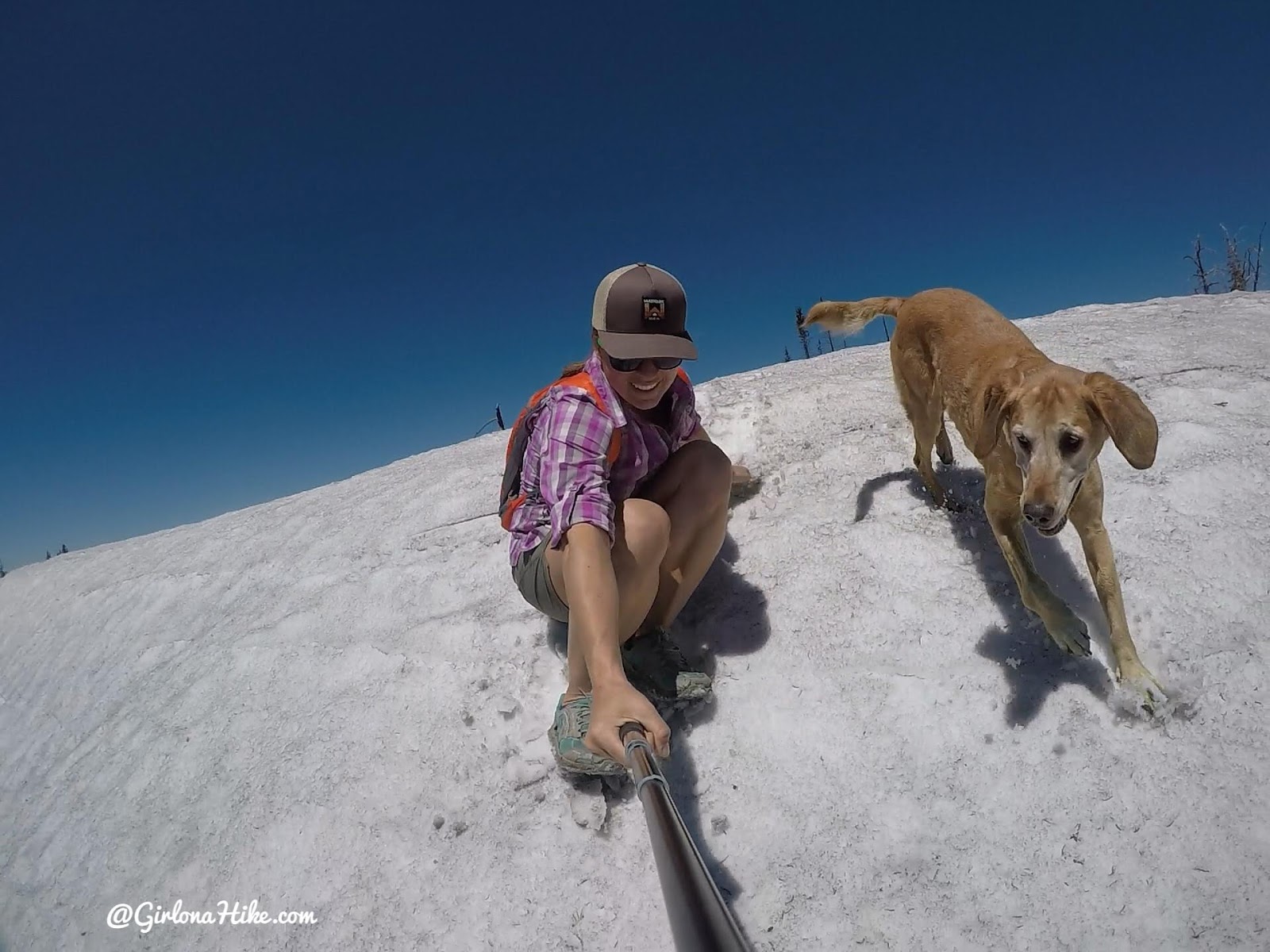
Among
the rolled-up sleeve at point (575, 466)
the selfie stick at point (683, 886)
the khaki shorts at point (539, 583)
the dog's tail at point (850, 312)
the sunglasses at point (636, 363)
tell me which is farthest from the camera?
the dog's tail at point (850, 312)

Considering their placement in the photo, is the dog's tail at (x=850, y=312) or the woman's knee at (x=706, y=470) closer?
the woman's knee at (x=706, y=470)

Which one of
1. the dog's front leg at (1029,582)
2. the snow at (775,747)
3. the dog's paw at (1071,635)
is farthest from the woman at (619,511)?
A: the dog's paw at (1071,635)

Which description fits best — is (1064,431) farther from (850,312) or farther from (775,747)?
(850,312)

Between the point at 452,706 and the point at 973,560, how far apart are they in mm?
2733

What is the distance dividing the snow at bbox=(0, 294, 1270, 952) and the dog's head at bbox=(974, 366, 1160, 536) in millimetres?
744

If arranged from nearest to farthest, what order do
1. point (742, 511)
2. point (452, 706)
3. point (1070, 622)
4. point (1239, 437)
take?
point (1070, 622) → point (452, 706) → point (1239, 437) → point (742, 511)

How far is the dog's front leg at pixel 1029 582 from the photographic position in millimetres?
2613

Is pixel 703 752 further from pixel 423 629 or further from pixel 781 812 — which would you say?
pixel 423 629

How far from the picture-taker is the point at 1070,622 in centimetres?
262

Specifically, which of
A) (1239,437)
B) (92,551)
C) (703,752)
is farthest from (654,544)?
(92,551)

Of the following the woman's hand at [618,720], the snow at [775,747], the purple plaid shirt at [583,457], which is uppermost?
the purple plaid shirt at [583,457]

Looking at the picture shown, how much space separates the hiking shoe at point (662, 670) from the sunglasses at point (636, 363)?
124 cm

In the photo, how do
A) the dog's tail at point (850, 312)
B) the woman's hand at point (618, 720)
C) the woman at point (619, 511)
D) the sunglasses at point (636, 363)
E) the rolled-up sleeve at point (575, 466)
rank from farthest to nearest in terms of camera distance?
1. the dog's tail at point (850, 312)
2. the sunglasses at point (636, 363)
3. the rolled-up sleeve at point (575, 466)
4. the woman at point (619, 511)
5. the woman's hand at point (618, 720)

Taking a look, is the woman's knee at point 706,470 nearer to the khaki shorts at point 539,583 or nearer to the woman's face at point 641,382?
the woman's face at point 641,382
